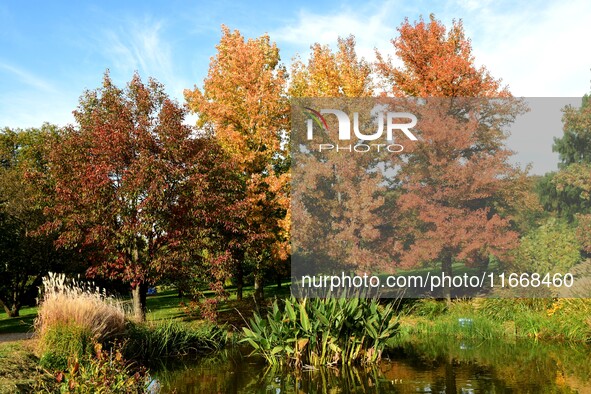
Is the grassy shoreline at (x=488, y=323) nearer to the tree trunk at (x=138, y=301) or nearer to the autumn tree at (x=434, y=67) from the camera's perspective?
the tree trunk at (x=138, y=301)

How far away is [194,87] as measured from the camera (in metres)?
26.2

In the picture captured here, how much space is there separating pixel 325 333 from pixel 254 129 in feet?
42.0

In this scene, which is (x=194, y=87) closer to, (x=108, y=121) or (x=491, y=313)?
(x=108, y=121)

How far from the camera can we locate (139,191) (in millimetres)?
17844

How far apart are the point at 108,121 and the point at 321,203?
299 inches

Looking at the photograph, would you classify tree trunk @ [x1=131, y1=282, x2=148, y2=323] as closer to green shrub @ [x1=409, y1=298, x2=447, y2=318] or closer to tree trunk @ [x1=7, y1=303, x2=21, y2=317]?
green shrub @ [x1=409, y1=298, x2=447, y2=318]

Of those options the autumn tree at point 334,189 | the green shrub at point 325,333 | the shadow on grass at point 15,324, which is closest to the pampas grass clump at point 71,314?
the green shrub at point 325,333

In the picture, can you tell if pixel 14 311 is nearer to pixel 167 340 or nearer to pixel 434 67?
pixel 167 340

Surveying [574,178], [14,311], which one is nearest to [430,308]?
[574,178]

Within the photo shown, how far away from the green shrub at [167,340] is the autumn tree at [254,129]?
5.51 metres

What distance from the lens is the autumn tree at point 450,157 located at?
20.1 metres

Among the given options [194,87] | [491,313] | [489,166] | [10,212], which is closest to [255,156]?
[194,87]

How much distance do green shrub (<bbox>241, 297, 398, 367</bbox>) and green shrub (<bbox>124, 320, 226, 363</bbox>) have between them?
3153 mm

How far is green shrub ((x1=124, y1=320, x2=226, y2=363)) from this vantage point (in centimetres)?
1461
